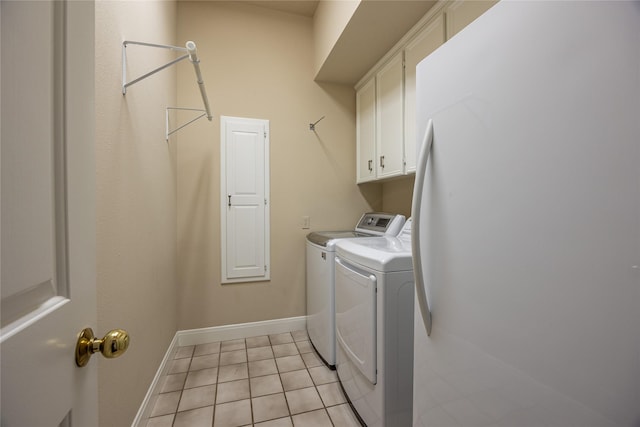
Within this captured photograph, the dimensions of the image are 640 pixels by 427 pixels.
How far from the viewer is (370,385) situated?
4.23 ft

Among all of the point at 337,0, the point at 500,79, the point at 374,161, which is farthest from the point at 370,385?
the point at 337,0

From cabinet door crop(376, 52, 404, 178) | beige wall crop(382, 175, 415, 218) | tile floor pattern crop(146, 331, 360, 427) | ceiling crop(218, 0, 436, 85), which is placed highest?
ceiling crop(218, 0, 436, 85)

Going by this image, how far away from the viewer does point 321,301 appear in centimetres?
202

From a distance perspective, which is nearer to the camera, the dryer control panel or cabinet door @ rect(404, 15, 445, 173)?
cabinet door @ rect(404, 15, 445, 173)

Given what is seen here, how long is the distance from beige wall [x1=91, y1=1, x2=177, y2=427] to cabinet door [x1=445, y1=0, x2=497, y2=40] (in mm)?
1691

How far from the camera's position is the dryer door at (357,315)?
125cm

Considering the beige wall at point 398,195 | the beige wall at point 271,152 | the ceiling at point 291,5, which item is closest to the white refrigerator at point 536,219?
Answer: the beige wall at point 398,195

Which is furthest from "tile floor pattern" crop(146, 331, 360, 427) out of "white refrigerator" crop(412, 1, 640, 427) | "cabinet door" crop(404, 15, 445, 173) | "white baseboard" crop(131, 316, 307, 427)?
"cabinet door" crop(404, 15, 445, 173)

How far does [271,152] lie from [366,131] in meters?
0.93

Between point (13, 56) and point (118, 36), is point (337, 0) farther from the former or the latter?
point (13, 56)

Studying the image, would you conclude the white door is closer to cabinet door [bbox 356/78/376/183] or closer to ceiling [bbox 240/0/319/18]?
cabinet door [bbox 356/78/376/183]

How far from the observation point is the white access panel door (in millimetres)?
2379

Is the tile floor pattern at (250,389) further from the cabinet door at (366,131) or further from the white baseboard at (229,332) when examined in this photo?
the cabinet door at (366,131)

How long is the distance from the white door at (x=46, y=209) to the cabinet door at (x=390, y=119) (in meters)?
1.81
